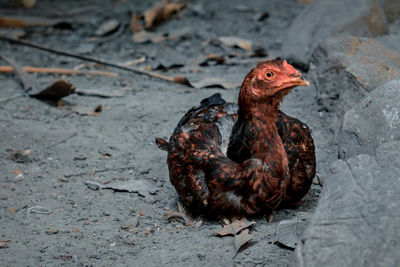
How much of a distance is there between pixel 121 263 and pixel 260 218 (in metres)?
1.06

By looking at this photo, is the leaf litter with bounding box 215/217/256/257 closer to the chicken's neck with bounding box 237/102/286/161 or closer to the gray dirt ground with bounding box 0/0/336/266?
the gray dirt ground with bounding box 0/0/336/266

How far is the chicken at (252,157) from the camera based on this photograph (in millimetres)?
3746

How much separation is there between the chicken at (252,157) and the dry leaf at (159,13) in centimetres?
551

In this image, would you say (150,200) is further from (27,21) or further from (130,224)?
(27,21)

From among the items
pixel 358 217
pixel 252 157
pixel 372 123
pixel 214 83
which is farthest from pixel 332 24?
pixel 358 217

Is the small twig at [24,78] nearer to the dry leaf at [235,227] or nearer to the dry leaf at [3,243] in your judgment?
the dry leaf at [3,243]

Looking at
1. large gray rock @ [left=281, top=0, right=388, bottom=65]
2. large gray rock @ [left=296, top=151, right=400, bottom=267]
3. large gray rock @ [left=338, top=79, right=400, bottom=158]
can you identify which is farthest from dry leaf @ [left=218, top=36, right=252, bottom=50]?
large gray rock @ [left=296, top=151, right=400, bottom=267]

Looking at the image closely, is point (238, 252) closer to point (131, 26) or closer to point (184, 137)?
point (184, 137)

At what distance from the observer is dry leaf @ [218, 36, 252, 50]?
8.45 m

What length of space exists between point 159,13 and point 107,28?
0.94m

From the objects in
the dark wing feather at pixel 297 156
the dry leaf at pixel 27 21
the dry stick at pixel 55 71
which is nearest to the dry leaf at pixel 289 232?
the dark wing feather at pixel 297 156

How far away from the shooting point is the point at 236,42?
8.53 m

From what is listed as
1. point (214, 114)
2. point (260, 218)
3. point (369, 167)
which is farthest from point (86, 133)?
point (369, 167)

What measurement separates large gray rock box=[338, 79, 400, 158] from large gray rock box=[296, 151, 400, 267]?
2.63 feet
